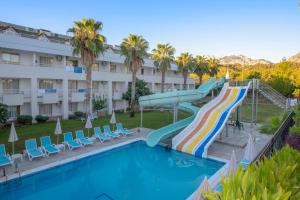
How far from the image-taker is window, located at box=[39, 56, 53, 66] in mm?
27797

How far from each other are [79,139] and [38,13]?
11.9 m

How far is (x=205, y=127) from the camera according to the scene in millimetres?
17656

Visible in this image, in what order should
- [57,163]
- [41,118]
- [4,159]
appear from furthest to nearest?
[41,118], [57,163], [4,159]

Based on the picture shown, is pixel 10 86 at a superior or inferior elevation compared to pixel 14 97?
superior

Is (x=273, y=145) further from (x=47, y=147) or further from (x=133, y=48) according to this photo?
(x=133, y=48)

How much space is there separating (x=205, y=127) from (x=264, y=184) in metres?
15.3

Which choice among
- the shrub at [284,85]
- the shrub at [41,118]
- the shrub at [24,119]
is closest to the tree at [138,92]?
the shrub at [41,118]

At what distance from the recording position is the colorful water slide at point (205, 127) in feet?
53.2

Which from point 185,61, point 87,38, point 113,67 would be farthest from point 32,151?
point 185,61

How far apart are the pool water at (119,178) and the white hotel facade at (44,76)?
1519 centimetres

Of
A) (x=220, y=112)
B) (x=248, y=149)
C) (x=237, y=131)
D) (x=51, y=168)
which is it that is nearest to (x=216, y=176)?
(x=248, y=149)

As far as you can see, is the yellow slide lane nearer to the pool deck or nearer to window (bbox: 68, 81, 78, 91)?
the pool deck

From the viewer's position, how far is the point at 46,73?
26688 millimetres

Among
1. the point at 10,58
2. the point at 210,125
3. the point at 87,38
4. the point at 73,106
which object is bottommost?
the point at 210,125
